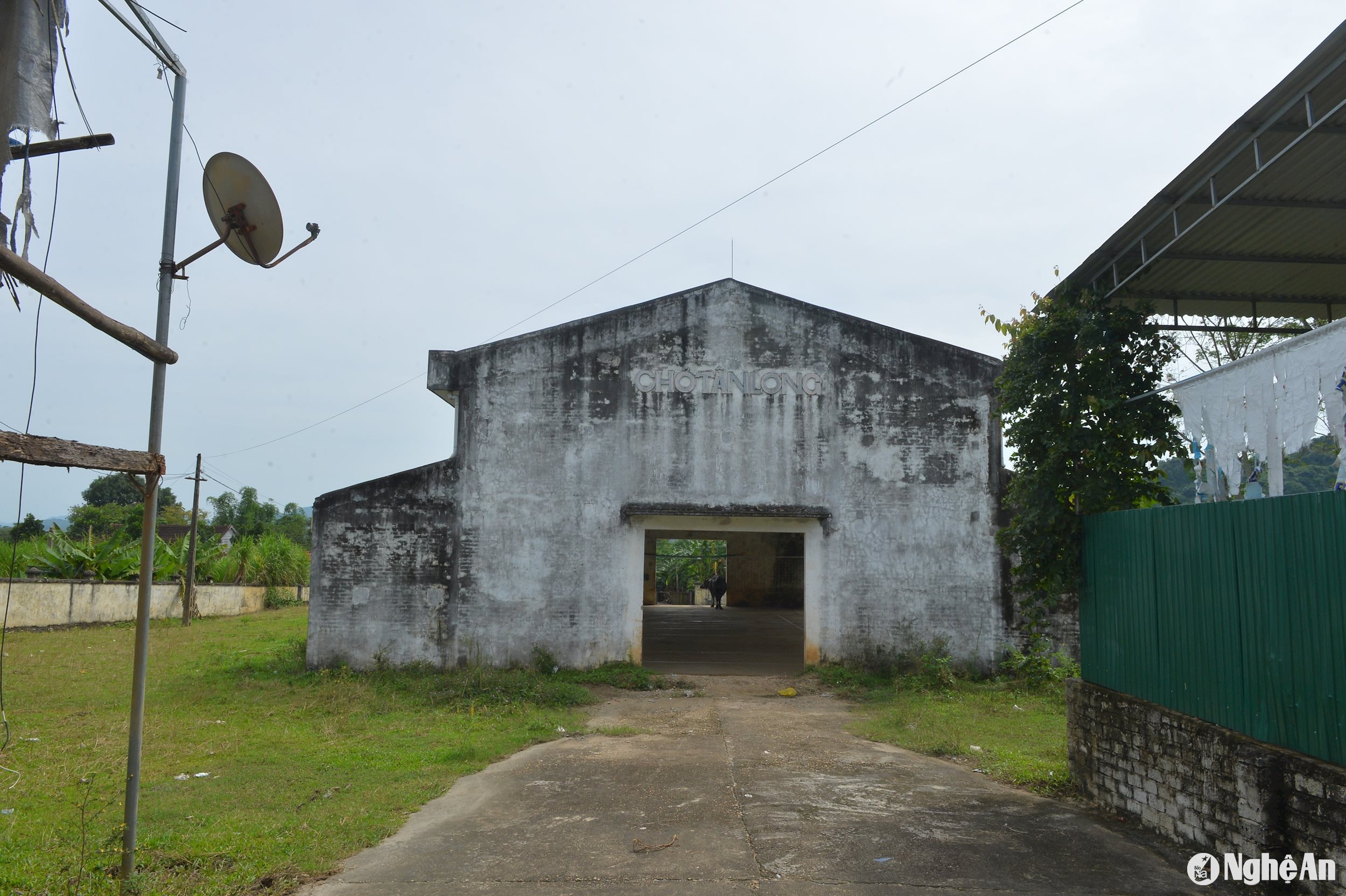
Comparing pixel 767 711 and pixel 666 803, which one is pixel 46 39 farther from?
pixel 767 711

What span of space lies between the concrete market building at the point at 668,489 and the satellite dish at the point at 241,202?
7599 millimetres

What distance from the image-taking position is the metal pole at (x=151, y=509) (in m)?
4.77

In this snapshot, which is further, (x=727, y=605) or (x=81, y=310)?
(x=727, y=605)

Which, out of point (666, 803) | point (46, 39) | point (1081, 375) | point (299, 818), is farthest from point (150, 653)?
point (1081, 375)

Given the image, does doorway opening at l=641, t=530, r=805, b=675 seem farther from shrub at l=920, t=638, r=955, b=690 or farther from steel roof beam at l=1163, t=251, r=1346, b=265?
steel roof beam at l=1163, t=251, r=1346, b=265

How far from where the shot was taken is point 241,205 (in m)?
5.41

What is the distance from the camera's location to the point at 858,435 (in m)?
13.2

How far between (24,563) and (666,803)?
71.8 feet

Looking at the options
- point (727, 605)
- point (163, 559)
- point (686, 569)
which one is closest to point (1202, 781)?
point (163, 559)

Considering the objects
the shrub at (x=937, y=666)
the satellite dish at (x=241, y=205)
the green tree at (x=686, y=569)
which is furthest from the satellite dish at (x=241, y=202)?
the green tree at (x=686, y=569)

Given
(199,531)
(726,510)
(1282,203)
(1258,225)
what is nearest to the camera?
(1282,203)

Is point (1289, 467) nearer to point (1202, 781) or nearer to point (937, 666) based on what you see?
point (1202, 781)

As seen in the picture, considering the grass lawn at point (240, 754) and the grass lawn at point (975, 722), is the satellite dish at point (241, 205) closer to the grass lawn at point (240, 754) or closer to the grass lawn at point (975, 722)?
the grass lawn at point (240, 754)

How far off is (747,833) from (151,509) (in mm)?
4216
